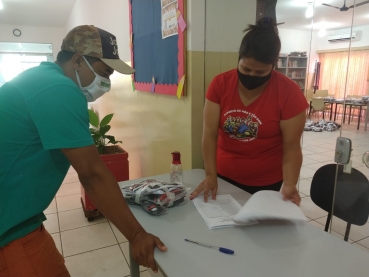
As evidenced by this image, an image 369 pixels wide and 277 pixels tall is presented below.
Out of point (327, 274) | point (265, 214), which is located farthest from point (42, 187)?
point (327, 274)

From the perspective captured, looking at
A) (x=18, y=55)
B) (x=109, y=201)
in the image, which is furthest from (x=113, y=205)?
(x=18, y=55)

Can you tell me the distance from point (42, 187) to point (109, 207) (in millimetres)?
261

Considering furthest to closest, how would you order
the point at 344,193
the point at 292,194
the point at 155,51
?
the point at 155,51 → the point at 344,193 → the point at 292,194

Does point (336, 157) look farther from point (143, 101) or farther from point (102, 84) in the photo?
point (143, 101)

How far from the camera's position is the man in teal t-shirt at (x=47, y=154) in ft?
2.57

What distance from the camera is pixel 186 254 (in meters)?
0.87

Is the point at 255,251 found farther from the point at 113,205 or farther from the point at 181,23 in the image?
the point at 181,23

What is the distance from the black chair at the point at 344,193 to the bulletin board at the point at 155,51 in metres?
0.96

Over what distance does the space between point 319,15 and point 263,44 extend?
64 centimetres

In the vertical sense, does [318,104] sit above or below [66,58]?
below

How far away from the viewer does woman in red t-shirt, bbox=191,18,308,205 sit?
1.18 m

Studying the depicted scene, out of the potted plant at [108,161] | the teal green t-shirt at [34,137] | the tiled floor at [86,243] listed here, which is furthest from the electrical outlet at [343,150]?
the potted plant at [108,161]

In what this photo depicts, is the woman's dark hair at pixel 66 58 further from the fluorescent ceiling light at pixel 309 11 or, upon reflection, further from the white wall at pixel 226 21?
the fluorescent ceiling light at pixel 309 11

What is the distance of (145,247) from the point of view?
856 mm
